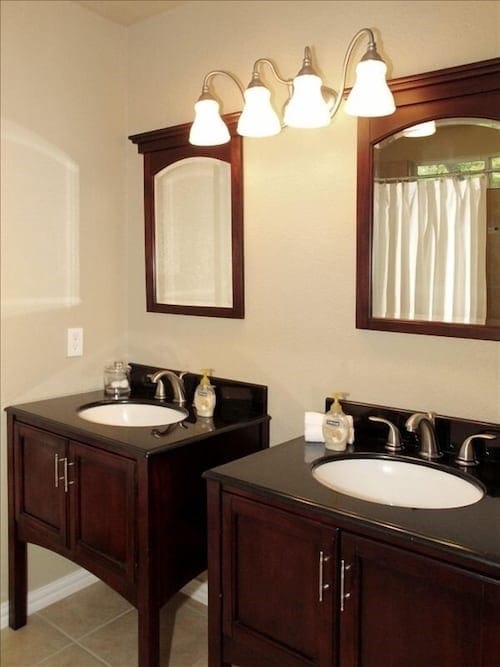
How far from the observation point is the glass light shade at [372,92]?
163cm

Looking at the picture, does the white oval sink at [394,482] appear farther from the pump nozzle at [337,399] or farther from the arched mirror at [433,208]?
the arched mirror at [433,208]

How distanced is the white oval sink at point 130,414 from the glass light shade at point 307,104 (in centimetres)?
109

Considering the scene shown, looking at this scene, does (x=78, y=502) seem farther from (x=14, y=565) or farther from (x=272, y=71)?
(x=272, y=71)

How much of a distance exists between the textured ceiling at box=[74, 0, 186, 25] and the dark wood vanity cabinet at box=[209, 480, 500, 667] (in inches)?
73.5

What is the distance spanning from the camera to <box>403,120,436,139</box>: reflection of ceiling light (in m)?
1.72

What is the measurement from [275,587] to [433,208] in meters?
1.10

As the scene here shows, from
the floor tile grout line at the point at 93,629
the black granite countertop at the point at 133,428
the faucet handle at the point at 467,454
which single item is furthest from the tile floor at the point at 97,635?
the faucet handle at the point at 467,454

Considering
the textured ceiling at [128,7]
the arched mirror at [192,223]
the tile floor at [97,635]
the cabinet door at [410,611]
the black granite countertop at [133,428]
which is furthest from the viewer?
the textured ceiling at [128,7]

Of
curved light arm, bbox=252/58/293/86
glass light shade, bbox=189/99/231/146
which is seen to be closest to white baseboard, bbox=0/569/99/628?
glass light shade, bbox=189/99/231/146

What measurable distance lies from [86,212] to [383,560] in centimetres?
183

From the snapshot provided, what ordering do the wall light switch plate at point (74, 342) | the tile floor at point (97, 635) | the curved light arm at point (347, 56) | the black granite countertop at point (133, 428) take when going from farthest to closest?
the wall light switch plate at point (74, 342) → the tile floor at point (97, 635) → the black granite countertop at point (133, 428) → the curved light arm at point (347, 56)

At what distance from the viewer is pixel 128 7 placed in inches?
94.4

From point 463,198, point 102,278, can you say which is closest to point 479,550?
point 463,198

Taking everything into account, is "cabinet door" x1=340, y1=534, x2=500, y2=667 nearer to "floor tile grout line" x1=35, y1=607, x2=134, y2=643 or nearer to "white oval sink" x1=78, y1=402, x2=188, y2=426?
"white oval sink" x1=78, y1=402, x2=188, y2=426
